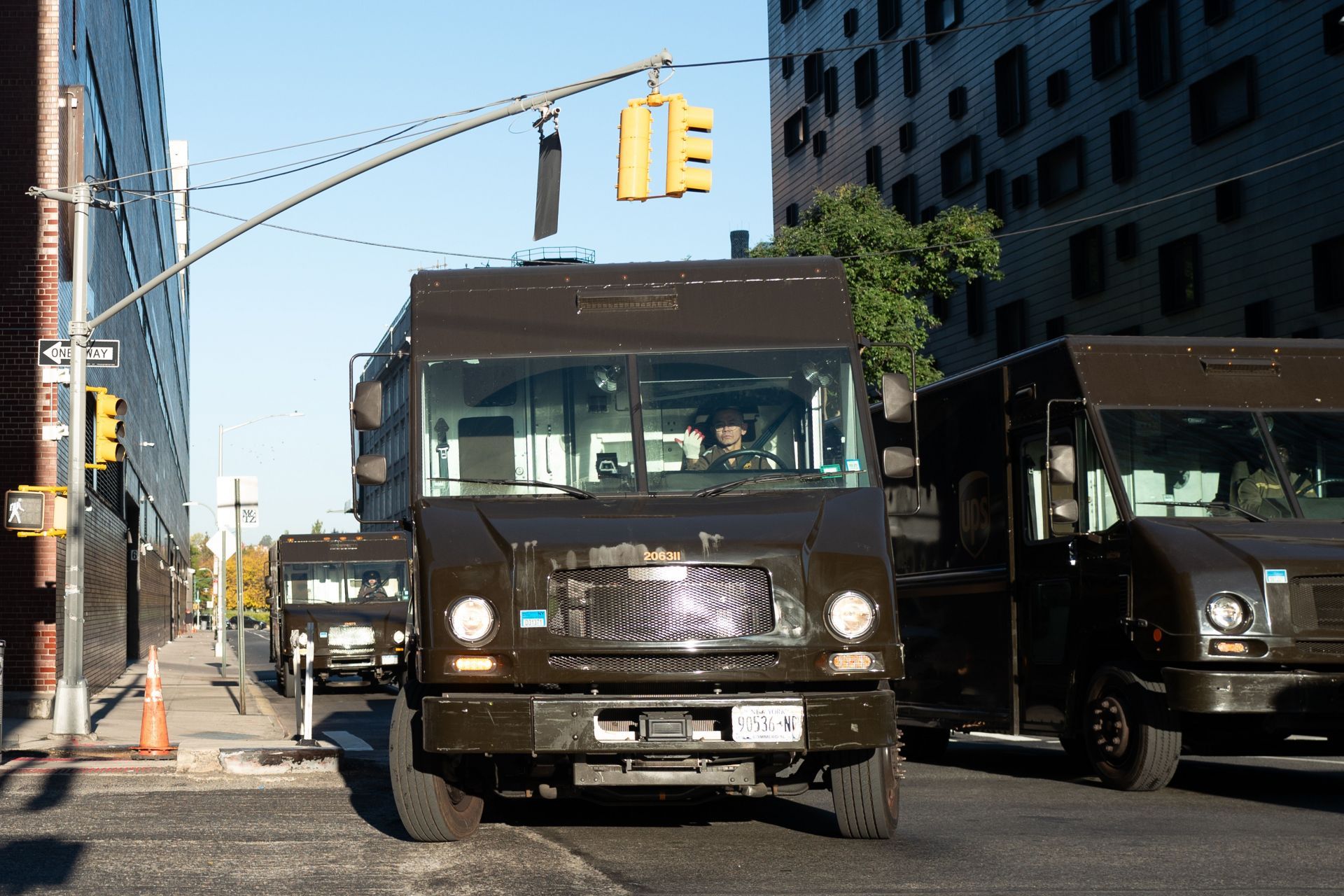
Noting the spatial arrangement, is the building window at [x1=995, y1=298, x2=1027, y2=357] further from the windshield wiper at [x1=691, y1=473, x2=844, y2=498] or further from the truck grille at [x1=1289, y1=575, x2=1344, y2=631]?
the windshield wiper at [x1=691, y1=473, x2=844, y2=498]

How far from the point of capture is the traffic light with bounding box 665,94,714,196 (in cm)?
1528

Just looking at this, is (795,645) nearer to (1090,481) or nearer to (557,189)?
(1090,481)

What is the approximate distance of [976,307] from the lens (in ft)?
145

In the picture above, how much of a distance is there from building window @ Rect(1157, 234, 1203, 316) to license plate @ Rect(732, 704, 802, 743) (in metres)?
29.5

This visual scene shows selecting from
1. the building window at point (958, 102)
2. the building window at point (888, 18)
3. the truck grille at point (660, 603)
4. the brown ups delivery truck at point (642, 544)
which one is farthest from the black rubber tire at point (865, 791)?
the building window at point (888, 18)

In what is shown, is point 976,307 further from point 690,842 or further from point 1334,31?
point 690,842

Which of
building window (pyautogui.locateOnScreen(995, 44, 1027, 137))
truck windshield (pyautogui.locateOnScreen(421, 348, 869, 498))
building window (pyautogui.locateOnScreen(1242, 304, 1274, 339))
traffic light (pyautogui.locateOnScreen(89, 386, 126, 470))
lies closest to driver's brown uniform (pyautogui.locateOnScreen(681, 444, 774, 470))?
truck windshield (pyautogui.locateOnScreen(421, 348, 869, 498))

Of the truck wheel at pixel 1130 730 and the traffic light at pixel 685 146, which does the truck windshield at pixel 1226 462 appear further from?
the traffic light at pixel 685 146

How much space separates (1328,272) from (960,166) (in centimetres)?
1522

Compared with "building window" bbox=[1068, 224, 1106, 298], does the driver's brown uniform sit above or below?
below

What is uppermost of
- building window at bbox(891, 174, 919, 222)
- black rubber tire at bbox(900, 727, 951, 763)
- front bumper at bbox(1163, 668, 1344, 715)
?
building window at bbox(891, 174, 919, 222)

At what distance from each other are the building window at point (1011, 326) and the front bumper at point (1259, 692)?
32.2 metres

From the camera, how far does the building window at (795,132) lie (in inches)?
2135

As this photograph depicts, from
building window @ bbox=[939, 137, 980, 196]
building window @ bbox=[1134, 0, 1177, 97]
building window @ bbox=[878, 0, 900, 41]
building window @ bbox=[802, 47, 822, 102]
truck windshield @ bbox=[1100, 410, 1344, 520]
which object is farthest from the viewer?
building window @ bbox=[802, 47, 822, 102]
